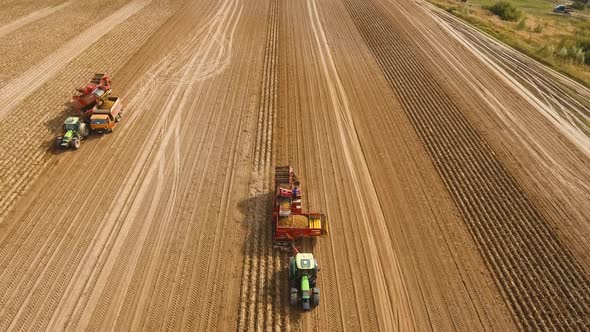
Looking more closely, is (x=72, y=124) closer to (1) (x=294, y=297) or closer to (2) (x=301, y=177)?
(2) (x=301, y=177)

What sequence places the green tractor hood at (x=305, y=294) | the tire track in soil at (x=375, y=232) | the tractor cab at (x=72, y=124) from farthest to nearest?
the tractor cab at (x=72, y=124), the tire track in soil at (x=375, y=232), the green tractor hood at (x=305, y=294)

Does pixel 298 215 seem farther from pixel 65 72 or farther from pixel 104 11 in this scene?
pixel 104 11

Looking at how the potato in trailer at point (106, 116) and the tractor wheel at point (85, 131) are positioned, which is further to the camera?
the potato in trailer at point (106, 116)

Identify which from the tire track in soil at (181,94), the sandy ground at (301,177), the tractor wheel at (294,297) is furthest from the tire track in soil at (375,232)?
the tire track in soil at (181,94)

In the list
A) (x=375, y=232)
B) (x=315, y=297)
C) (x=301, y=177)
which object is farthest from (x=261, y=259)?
(x=301, y=177)

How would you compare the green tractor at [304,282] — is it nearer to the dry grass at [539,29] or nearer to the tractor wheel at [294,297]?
the tractor wheel at [294,297]

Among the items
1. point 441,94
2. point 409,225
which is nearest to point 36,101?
point 409,225

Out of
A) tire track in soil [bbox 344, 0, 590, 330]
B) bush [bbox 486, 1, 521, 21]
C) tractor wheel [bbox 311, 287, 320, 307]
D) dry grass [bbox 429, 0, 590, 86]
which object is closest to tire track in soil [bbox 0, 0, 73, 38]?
tire track in soil [bbox 344, 0, 590, 330]

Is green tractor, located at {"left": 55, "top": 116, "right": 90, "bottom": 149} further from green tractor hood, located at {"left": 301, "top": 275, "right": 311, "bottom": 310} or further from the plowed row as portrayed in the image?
green tractor hood, located at {"left": 301, "top": 275, "right": 311, "bottom": 310}
